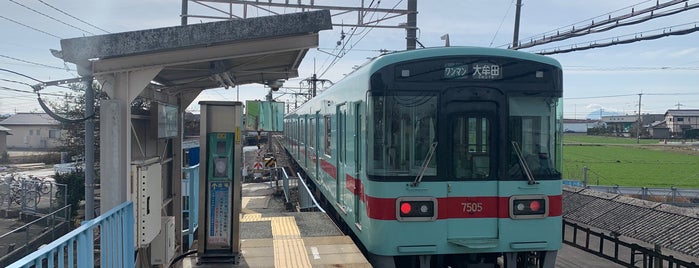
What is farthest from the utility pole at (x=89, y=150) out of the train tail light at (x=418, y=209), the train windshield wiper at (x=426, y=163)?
the train windshield wiper at (x=426, y=163)

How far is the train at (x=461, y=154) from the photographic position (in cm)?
519

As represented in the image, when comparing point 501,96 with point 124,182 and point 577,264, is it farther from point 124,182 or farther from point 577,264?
point 577,264

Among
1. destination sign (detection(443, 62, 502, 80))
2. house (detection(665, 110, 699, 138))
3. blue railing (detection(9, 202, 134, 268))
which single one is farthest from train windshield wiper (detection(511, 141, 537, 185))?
house (detection(665, 110, 699, 138))

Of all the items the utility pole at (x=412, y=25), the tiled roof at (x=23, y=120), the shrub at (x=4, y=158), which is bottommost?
the shrub at (x=4, y=158)

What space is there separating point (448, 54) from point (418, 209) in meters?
1.58

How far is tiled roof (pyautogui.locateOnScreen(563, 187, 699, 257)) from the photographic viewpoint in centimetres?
674

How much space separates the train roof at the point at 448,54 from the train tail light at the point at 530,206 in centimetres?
138

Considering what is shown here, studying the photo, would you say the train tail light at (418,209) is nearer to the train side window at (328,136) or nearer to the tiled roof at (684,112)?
the train side window at (328,136)

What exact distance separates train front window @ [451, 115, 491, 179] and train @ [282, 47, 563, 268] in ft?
0.03

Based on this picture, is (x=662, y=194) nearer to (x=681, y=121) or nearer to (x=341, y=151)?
(x=341, y=151)

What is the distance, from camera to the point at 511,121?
537 cm

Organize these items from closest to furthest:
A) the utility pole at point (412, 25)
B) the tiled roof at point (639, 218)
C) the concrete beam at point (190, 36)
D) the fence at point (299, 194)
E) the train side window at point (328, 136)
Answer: the concrete beam at point (190, 36), the tiled roof at point (639, 218), the train side window at point (328, 136), the fence at point (299, 194), the utility pole at point (412, 25)

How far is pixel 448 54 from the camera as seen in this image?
530cm

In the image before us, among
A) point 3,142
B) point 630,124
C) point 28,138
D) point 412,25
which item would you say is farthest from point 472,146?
point 630,124
